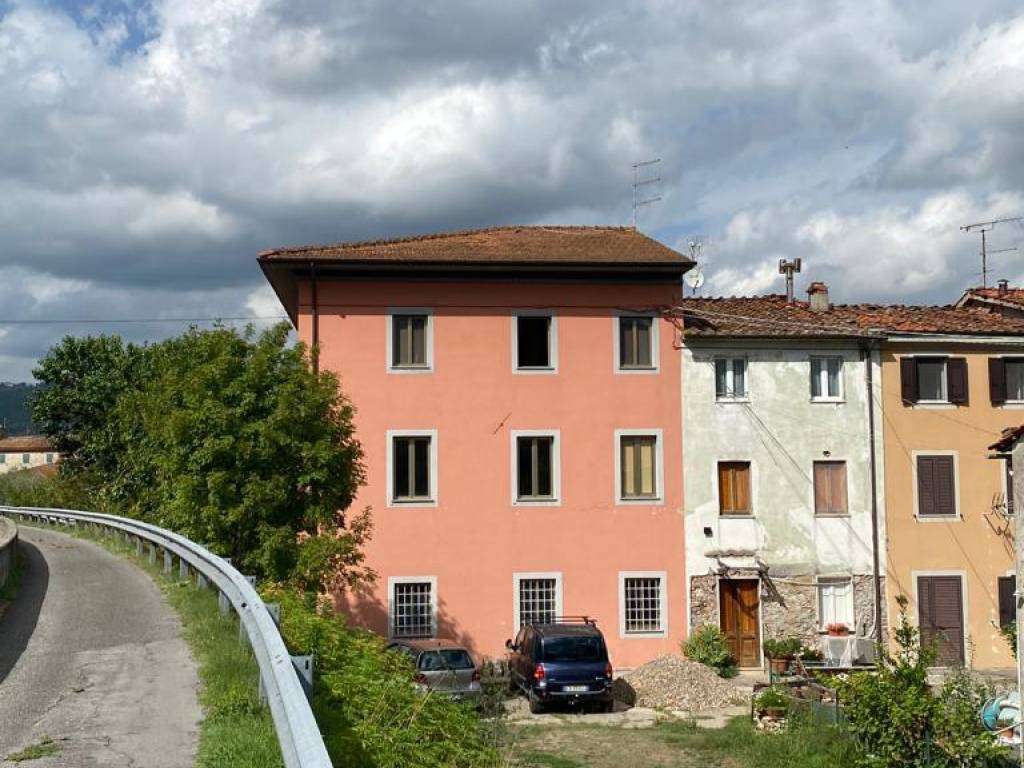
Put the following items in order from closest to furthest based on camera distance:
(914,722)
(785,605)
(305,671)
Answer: (305,671), (914,722), (785,605)

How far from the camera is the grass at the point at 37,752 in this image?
22.7 ft

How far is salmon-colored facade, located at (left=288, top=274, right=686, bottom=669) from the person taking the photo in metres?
27.1

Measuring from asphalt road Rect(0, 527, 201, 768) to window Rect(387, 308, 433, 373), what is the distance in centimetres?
1236

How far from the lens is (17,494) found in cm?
5309

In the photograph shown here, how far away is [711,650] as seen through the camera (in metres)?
26.5

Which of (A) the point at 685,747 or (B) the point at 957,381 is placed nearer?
(A) the point at 685,747

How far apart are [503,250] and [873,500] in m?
11.9

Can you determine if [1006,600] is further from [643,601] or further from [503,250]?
[503,250]

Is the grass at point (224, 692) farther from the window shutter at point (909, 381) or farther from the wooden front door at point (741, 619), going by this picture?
the window shutter at point (909, 381)

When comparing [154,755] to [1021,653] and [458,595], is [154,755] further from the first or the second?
[458,595]

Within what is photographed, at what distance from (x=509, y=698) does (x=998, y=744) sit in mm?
10881

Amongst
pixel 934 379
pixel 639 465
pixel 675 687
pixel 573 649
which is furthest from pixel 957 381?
pixel 573 649

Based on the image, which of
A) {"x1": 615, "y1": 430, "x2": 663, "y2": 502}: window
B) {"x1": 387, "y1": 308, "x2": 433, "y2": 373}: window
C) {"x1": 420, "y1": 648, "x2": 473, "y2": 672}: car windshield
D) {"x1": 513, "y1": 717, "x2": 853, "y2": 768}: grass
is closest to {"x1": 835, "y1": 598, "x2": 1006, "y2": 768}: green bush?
{"x1": 513, "y1": 717, "x2": 853, "y2": 768}: grass

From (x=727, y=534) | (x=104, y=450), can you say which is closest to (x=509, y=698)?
(x=727, y=534)
